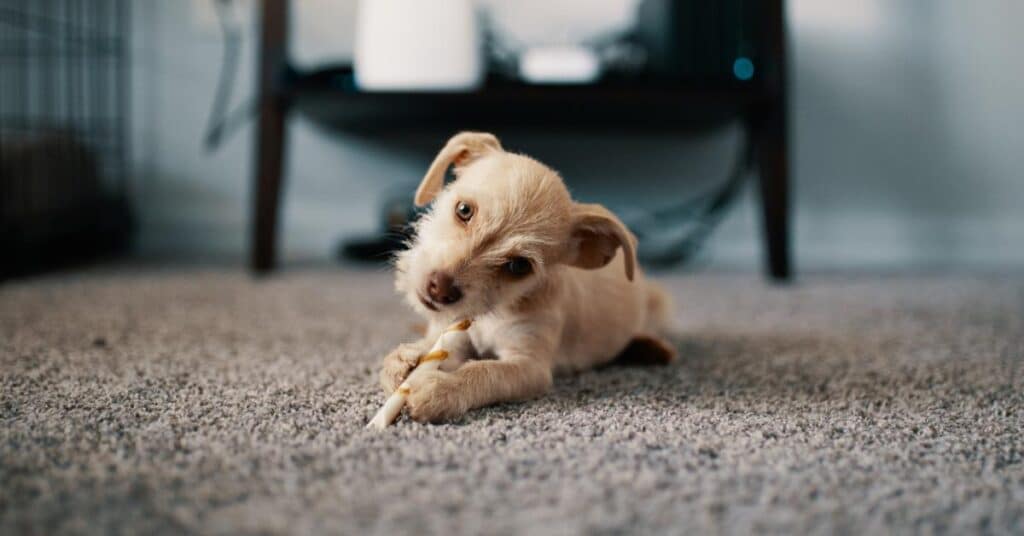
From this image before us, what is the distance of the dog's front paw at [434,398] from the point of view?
71 centimetres

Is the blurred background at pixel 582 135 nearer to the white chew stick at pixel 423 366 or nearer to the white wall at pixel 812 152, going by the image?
the white wall at pixel 812 152

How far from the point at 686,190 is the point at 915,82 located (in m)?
0.75

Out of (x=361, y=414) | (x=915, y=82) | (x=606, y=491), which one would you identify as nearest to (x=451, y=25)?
(x=361, y=414)

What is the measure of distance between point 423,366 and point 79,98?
1.86 meters

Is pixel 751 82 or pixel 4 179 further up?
pixel 751 82

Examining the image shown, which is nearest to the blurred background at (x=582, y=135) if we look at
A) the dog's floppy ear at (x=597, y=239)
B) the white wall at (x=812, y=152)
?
the white wall at (x=812, y=152)

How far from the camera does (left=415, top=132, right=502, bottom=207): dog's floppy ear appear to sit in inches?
36.4

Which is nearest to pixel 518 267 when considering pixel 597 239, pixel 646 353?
pixel 597 239

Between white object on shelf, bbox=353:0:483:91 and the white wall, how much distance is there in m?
0.63

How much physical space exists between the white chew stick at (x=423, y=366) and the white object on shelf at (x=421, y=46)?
3.01 feet

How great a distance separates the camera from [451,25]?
5.35 feet

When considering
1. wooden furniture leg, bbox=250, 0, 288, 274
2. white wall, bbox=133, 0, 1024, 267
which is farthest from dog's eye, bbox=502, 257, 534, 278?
white wall, bbox=133, 0, 1024, 267

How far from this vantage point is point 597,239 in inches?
35.2

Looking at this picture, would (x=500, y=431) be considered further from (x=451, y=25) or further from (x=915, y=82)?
(x=915, y=82)
